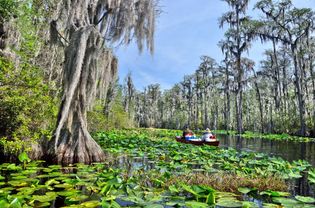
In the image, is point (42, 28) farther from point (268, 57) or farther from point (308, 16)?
point (268, 57)

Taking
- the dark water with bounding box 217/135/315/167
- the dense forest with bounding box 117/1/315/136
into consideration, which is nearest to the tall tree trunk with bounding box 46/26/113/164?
the dark water with bounding box 217/135/315/167

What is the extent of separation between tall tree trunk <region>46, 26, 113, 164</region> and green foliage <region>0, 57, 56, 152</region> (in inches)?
31.1

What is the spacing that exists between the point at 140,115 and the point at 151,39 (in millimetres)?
69822

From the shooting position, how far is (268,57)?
3938cm

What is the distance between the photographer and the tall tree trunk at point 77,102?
8.09 m

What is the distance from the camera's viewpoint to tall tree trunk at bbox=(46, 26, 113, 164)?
26.6 feet

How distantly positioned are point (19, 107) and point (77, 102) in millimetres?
1967

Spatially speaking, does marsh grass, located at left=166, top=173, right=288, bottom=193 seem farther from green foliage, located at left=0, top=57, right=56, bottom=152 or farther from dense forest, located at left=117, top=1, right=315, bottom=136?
dense forest, located at left=117, top=1, right=315, bottom=136

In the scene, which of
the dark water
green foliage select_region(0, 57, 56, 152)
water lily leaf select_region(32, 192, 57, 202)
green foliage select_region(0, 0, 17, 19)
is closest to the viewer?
water lily leaf select_region(32, 192, 57, 202)

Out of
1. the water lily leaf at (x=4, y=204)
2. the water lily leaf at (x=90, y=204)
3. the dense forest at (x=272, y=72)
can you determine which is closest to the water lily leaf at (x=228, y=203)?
the water lily leaf at (x=90, y=204)

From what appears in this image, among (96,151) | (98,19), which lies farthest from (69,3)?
(96,151)

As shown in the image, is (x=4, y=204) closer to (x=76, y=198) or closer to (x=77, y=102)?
(x=76, y=198)

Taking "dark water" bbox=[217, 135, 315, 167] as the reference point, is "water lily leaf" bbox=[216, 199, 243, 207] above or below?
below

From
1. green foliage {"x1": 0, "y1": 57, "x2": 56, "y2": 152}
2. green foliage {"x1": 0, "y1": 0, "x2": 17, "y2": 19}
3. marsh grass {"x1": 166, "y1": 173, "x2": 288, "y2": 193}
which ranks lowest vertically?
marsh grass {"x1": 166, "y1": 173, "x2": 288, "y2": 193}
